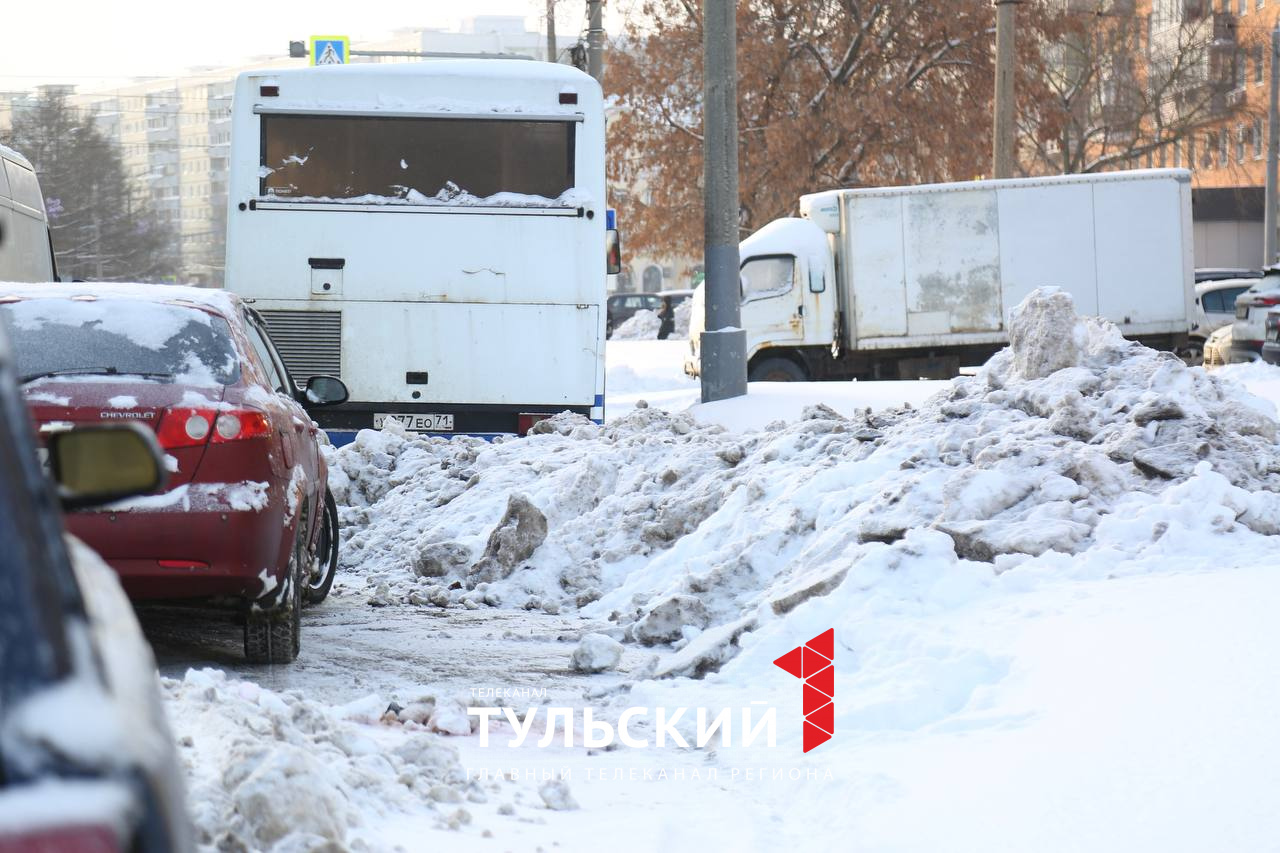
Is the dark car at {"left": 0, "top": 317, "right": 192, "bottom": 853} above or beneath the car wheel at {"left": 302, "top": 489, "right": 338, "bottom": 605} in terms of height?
above

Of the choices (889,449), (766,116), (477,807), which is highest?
(766,116)

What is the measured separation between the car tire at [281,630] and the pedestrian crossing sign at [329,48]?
25.4 meters

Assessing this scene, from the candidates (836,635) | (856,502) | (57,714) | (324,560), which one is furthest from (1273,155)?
(57,714)

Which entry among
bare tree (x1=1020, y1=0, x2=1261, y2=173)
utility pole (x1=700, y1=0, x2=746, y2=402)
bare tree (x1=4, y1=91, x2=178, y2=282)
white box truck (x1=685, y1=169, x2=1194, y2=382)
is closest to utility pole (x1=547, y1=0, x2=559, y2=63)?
white box truck (x1=685, y1=169, x2=1194, y2=382)

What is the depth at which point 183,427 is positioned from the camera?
657 cm

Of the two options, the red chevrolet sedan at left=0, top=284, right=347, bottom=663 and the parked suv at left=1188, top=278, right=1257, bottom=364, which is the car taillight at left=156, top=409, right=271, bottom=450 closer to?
the red chevrolet sedan at left=0, top=284, right=347, bottom=663

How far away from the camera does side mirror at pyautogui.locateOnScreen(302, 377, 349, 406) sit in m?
8.77

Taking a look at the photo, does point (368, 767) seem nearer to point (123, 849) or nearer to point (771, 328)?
point (123, 849)

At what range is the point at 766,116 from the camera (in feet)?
121

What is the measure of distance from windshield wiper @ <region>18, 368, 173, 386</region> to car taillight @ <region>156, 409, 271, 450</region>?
0.27 metres

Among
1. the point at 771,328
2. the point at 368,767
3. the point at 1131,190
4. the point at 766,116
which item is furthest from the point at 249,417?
the point at 766,116

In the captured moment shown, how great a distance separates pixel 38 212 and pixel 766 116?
21.0 m

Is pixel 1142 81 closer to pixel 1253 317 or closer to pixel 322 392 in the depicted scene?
pixel 1253 317

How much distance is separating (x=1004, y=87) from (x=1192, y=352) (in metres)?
5.30
